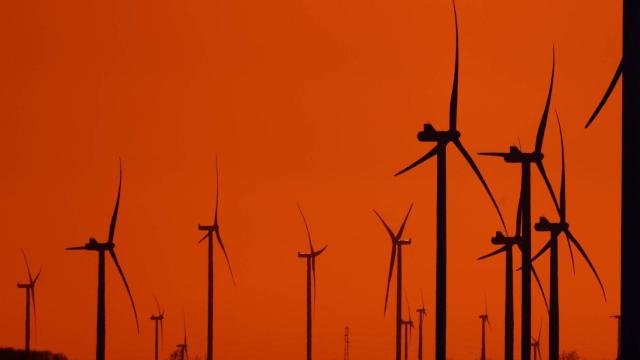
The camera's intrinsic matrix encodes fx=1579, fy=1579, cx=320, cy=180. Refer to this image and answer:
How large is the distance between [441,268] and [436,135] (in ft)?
31.8

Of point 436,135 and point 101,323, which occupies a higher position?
point 436,135

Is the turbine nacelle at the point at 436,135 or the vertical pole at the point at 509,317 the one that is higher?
the turbine nacelle at the point at 436,135

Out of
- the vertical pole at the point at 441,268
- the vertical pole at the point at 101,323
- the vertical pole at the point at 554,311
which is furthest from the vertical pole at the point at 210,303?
the vertical pole at the point at 441,268

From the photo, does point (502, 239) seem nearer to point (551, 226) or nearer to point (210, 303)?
point (551, 226)

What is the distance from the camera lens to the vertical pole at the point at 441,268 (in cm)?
6788

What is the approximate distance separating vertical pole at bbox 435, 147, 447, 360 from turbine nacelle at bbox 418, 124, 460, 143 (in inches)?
243

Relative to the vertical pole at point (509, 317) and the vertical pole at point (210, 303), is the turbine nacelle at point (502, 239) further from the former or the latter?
the vertical pole at point (210, 303)

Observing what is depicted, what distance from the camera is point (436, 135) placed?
7575 cm

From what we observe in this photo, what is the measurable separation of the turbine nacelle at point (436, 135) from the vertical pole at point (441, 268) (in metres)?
6.18

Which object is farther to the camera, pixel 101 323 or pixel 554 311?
pixel 101 323
